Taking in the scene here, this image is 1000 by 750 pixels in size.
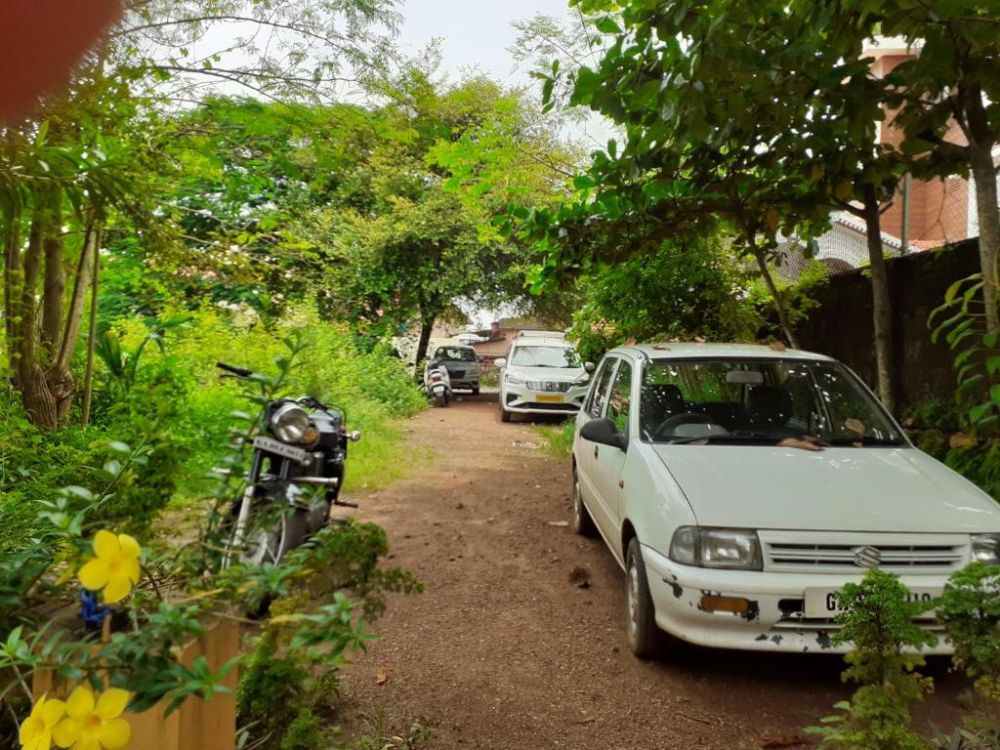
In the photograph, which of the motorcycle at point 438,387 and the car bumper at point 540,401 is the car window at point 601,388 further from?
the motorcycle at point 438,387

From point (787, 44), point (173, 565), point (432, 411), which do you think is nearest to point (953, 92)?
point (787, 44)

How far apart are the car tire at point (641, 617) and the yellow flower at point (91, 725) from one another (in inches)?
105

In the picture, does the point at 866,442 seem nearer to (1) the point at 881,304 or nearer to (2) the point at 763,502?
(2) the point at 763,502

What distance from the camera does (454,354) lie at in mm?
23031

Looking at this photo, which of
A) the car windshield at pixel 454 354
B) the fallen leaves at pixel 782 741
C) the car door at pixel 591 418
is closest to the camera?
the fallen leaves at pixel 782 741

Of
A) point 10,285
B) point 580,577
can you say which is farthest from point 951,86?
point 10,285

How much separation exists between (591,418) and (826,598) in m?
2.62

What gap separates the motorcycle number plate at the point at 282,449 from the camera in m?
3.41

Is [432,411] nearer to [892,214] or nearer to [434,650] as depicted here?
[892,214]

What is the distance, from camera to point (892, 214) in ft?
39.8

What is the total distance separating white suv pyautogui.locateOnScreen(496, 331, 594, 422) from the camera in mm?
14180

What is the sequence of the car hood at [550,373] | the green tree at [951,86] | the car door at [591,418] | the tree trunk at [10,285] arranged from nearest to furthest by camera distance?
the green tree at [951,86] → the tree trunk at [10,285] → the car door at [591,418] → the car hood at [550,373]

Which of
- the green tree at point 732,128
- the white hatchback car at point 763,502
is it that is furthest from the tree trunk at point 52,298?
the white hatchback car at point 763,502

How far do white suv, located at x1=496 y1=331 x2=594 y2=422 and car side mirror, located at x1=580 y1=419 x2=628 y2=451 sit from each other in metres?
9.51
